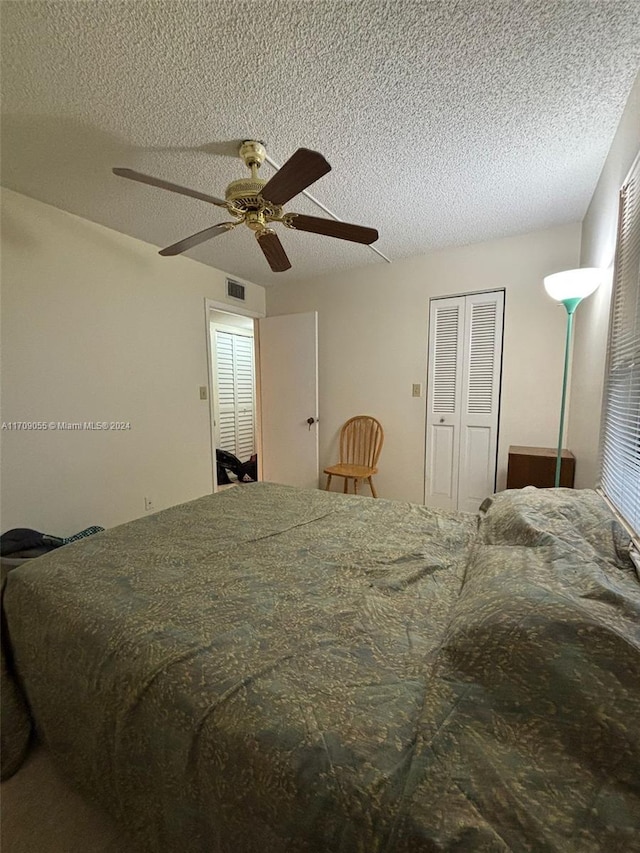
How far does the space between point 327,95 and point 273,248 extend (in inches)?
25.7

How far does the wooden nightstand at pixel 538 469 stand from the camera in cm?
239

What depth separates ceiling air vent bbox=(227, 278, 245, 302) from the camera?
3592 mm

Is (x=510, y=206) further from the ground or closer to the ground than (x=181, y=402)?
further from the ground

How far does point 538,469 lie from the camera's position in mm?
2445

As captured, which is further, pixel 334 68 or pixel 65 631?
pixel 334 68

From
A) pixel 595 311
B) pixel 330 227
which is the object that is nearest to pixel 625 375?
pixel 595 311

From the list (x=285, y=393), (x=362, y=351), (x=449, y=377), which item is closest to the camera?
(x=449, y=377)

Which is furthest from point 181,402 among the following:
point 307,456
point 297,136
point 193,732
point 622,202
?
point 622,202

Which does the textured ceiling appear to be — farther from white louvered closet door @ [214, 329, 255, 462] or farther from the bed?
white louvered closet door @ [214, 329, 255, 462]

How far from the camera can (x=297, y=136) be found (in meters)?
1.65

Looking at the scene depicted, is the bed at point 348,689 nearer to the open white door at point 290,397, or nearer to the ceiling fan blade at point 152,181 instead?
the ceiling fan blade at point 152,181

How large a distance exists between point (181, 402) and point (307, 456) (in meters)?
1.40

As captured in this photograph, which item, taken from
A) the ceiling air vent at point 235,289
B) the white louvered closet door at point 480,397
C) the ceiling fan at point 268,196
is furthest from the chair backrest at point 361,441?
the ceiling fan at point 268,196

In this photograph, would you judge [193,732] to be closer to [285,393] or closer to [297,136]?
[297,136]
